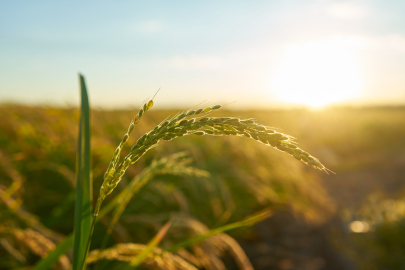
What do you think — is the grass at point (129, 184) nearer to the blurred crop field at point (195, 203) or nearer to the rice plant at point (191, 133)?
the blurred crop field at point (195, 203)

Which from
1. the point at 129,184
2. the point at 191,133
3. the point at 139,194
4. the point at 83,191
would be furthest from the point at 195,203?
the point at 191,133

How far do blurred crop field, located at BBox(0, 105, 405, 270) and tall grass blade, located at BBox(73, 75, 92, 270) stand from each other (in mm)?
835

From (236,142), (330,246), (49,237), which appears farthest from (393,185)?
(49,237)

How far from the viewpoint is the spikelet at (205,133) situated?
2.10ft

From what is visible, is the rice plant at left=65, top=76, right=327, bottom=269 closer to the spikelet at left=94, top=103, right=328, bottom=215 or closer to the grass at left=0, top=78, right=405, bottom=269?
the spikelet at left=94, top=103, right=328, bottom=215

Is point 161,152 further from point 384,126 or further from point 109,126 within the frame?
point 384,126

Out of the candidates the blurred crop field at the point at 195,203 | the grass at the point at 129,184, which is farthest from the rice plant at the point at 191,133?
the blurred crop field at the point at 195,203

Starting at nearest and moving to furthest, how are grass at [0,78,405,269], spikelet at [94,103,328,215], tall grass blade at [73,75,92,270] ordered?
spikelet at [94,103,328,215] < tall grass blade at [73,75,92,270] < grass at [0,78,405,269]

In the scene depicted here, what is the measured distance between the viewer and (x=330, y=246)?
4.85 metres

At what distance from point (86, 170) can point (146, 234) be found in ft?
7.37

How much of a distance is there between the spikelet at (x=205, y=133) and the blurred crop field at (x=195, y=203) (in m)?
1.22

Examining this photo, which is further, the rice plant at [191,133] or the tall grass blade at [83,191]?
the tall grass blade at [83,191]

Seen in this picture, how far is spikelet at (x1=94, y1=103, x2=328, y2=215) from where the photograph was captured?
642 mm

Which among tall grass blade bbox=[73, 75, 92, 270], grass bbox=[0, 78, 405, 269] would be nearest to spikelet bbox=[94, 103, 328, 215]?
tall grass blade bbox=[73, 75, 92, 270]
